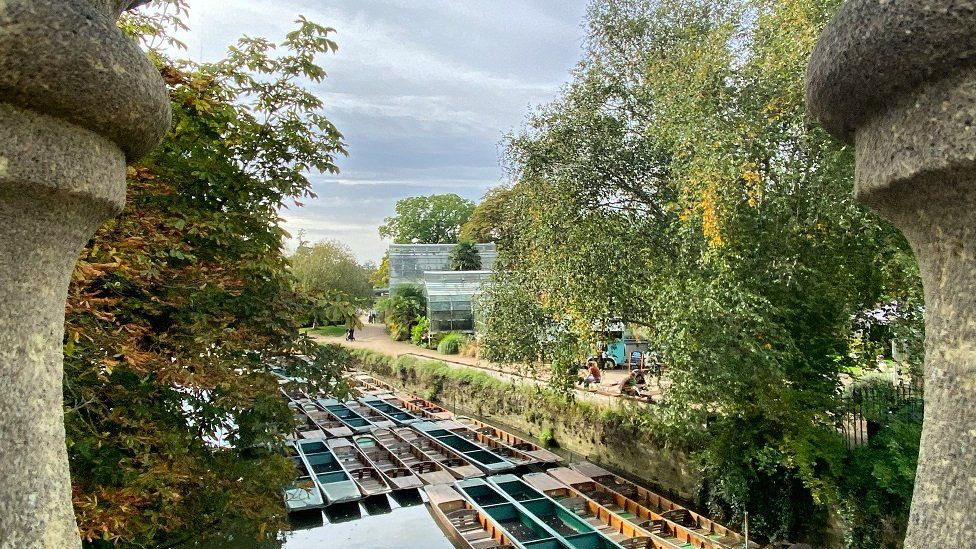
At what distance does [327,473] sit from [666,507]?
22.9ft

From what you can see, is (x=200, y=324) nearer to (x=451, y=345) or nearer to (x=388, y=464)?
(x=388, y=464)

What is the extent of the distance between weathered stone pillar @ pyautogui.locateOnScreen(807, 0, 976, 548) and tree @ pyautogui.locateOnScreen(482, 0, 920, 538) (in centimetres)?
583

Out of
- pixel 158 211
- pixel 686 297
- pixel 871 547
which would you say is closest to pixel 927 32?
pixel 158 211

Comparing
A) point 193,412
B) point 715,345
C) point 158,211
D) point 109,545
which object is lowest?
point 109,545

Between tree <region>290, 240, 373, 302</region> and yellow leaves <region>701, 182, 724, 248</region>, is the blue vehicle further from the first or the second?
tree <region>290, 240, 373, 302</region>

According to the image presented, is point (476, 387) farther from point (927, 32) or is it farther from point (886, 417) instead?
point (927, 32)

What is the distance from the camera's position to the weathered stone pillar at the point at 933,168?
4.65ft

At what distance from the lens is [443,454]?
15.1 meters

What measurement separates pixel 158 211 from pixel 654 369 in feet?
28.6

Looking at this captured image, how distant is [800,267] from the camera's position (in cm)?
810

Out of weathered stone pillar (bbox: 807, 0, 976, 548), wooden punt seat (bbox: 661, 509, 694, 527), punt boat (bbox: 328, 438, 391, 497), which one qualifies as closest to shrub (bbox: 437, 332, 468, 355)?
punt boat (bbox: 328, 438, 391, 497)

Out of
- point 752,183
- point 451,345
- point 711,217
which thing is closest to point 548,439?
point 451,345

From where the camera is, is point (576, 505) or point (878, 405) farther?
point (576, 505)

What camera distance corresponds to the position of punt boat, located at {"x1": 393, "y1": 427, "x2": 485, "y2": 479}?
13.3 metres
